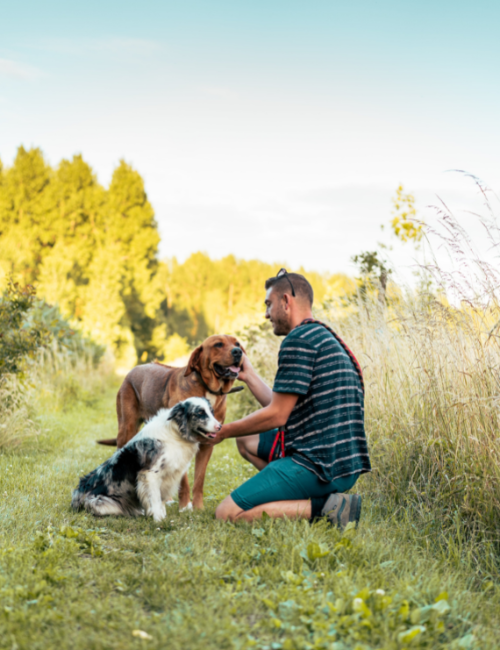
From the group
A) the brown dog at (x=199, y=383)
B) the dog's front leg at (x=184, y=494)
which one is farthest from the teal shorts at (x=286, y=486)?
the dog's front leg at (x=184, y=494)

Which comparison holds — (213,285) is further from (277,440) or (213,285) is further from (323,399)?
(323,399)

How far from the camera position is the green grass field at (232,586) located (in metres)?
2.13

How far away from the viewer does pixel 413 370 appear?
15.2 ft

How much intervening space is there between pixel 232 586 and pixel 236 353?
219 centimetres

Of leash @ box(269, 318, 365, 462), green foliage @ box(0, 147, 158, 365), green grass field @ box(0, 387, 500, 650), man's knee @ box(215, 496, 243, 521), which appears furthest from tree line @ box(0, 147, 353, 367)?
green grass field @ box(0, 387, 500, 650)

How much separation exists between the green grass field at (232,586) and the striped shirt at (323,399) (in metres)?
0.45

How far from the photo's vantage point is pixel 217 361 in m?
4.55

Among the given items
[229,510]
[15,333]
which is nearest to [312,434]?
[229,510]

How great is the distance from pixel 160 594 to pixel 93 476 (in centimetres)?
199

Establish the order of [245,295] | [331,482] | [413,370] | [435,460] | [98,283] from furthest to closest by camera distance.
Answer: [245,295], [98,283], [413,370], [435,460], [331,482]

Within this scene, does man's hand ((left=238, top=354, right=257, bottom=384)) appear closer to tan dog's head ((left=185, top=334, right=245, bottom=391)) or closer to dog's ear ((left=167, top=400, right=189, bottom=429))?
tan dog's head ((left=185, top=334, right=245, bottom=391))

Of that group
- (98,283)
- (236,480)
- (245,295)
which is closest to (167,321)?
(98,283)

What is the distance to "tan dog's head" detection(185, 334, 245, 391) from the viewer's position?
4.50 meters

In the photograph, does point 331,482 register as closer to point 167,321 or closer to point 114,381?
point 114,381
